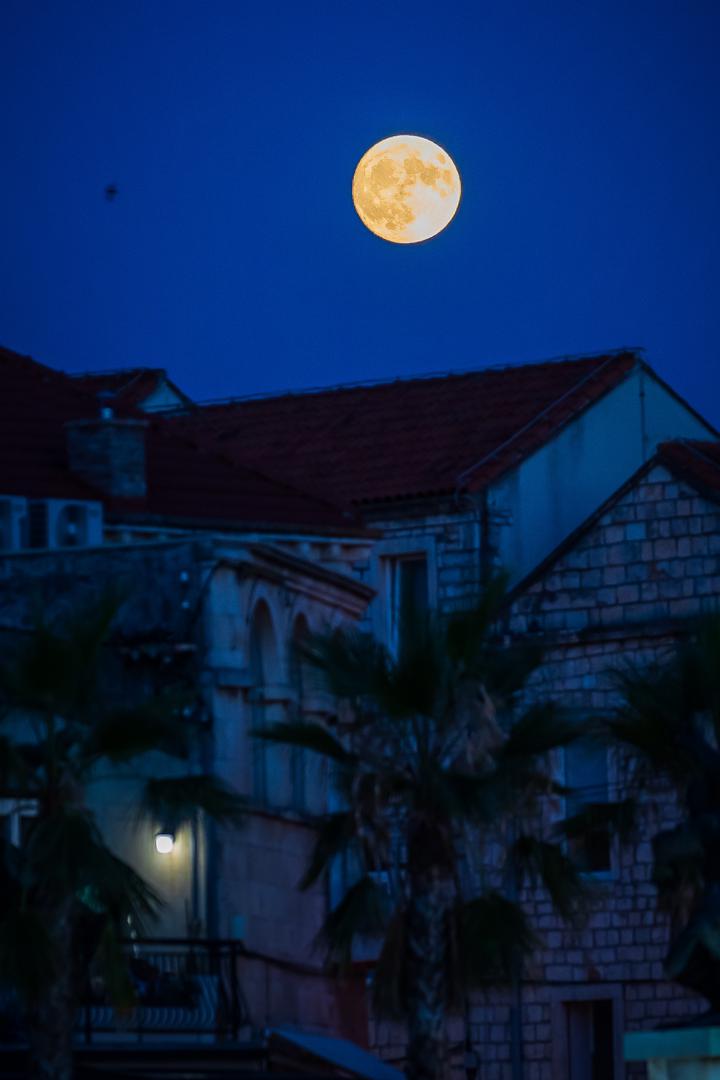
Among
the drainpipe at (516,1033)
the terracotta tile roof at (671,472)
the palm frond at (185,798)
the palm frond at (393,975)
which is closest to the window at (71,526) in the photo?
the palm frond at (185,798)

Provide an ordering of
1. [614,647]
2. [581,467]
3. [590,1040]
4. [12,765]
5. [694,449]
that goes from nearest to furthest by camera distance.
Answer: [12,765]
[590,1040]
[614,647]
[694,449]
[581,467]

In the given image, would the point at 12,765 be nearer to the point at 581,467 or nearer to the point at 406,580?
the point at 406,580

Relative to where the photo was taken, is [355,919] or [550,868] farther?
[550,868]

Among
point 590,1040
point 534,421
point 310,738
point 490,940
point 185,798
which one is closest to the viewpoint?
point 185,798

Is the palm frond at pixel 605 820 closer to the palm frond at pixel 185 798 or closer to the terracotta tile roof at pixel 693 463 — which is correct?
the palm frond at pixel 185 798

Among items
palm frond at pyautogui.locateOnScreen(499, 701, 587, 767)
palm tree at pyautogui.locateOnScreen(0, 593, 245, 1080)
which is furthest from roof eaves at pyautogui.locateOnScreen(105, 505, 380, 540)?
palm frond at pyautogui.locateOnScreen(499, 701, 587, 767)

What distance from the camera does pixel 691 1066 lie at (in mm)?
25172

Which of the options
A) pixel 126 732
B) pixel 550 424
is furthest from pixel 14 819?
pixel 550 424

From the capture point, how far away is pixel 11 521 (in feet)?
105

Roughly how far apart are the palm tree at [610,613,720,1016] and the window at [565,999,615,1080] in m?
11.3

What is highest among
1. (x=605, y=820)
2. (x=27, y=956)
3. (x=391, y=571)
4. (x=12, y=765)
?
(x=391, y=571)

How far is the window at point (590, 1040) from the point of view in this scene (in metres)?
37.8

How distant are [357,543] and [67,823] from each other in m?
10.5

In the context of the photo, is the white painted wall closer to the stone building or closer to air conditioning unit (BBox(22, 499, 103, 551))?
the stone building
